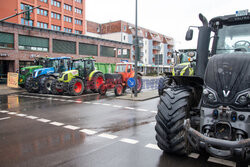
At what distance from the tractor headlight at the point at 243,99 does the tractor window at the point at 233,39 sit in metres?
1.31

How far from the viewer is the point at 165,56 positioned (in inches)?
Answer: 3009

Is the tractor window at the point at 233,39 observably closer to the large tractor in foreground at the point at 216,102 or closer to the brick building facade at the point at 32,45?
the large tractor in foreground at the point at 216,102

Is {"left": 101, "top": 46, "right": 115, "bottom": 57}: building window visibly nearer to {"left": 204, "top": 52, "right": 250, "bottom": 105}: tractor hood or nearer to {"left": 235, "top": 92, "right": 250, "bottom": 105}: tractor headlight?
{"left": 204, "top": 52, "right": 250, "bottom": 105}: tractor hood

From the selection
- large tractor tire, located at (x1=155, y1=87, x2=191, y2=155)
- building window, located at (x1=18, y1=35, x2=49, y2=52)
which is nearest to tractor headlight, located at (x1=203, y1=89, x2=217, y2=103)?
large tractor tire, located at (x1=155, y1=87, x2=191, y2=155)

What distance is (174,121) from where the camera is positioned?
12.5 feet

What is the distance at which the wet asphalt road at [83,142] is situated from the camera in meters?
4.07

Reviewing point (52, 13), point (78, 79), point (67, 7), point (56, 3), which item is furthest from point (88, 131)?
point (67, 7)

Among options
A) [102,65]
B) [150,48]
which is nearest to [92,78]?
[102,65]

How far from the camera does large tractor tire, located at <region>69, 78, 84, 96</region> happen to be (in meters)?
14.4

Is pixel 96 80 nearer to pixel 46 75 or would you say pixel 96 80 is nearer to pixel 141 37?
pixel 46 75

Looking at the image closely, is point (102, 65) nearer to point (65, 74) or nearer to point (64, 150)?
point (65, 74)

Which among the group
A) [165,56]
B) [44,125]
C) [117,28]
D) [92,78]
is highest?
[117,28]

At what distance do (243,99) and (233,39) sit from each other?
1.73 meters

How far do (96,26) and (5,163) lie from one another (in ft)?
196
